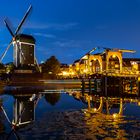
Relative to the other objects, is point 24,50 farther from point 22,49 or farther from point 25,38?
point 25,38

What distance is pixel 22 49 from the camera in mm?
107000

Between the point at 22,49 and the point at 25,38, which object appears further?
the point at 25,38

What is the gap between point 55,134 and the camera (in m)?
15.4

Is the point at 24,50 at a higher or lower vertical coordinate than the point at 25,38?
lower

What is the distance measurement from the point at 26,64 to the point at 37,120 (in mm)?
85088

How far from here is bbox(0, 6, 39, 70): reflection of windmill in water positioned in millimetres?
103312

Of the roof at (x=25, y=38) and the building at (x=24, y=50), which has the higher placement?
the roof at (x=25, y=38)

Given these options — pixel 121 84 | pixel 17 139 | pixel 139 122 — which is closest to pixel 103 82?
pixel 121 84

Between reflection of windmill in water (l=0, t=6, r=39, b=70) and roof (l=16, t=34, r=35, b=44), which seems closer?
reflection of windmill in water (l=0, t=6, r=39, b=70)

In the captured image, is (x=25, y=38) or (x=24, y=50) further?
(x=25, y=38)

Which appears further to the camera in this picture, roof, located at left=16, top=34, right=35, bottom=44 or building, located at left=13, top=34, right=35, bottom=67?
roof, located at left=16, top=34, right=35, bottom=44

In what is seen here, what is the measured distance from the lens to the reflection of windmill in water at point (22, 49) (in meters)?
103

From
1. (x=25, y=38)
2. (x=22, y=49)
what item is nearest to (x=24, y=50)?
(x=22, y=49)

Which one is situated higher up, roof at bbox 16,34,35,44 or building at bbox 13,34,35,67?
roof at bbox 16,34,35,44
